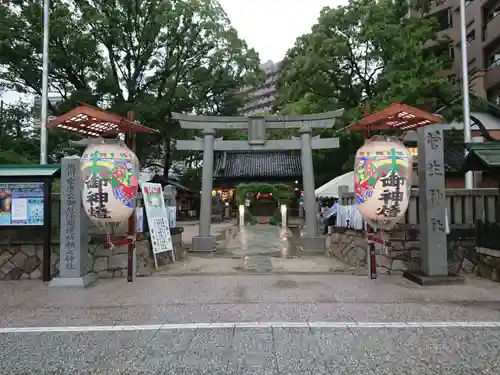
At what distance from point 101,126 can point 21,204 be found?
7.97 ft

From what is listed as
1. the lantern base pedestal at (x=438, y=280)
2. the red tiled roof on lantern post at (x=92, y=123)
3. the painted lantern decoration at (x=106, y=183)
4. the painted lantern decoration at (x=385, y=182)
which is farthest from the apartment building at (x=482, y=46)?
the painted lantern decoration at (x=106, y=183)

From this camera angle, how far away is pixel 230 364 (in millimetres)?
3898

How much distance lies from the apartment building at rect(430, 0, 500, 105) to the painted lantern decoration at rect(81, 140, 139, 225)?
72.7ft

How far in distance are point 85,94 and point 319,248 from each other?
1861 centimetres

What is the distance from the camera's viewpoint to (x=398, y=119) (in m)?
7.63

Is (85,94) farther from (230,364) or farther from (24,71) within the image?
(230,364)

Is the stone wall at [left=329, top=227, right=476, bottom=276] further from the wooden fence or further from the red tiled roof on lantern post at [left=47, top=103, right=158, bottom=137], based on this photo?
the red tiled roof on lantern post at [left=47, top=103, right=158, bottom=137]

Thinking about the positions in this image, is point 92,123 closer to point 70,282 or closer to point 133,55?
point 70,282

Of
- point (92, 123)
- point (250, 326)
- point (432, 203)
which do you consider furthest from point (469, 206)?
point (92, 123)

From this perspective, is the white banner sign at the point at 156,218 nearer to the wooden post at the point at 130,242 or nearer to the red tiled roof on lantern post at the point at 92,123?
the wooden post at the point at 130,242

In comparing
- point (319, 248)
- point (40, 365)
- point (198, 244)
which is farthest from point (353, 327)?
point (198, 244)

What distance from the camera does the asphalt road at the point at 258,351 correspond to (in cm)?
379

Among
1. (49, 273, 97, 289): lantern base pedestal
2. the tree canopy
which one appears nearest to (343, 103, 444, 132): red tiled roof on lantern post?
(49, 273, 97, 289): lantern base pedestal

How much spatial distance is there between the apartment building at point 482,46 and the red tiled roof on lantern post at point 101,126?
70.7 ft
